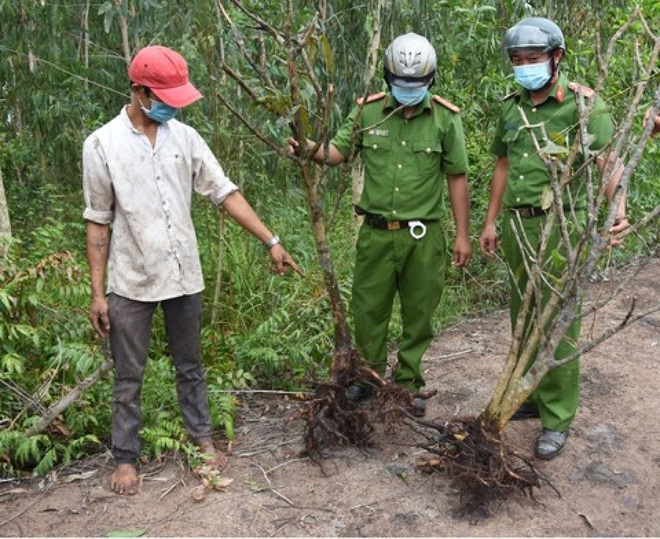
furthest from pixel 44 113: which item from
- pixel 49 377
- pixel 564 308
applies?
pixel 564 308

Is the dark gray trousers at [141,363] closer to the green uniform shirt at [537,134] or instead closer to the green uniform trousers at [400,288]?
the green uniform trousers at [400,288]

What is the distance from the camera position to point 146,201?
3.14 meters

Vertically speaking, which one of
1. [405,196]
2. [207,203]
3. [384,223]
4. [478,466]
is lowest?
[478,466]

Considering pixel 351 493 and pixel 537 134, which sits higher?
pixel 537 134

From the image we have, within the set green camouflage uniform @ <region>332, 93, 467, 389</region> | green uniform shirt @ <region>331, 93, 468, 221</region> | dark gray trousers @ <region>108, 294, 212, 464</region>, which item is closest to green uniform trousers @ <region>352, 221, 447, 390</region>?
green camouflage uniform @ <region>332, 93, 467, 389</region>

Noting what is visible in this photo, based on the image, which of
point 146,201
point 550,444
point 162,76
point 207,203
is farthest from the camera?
point 207,203

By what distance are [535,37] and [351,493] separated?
2149mm

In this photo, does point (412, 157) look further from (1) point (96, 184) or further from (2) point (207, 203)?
(2) point (207, 203)

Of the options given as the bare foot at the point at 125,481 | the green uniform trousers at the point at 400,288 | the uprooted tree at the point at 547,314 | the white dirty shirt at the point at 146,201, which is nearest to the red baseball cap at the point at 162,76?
the white dirty shirt at the point at 146,201

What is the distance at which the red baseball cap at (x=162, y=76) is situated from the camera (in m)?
3.00

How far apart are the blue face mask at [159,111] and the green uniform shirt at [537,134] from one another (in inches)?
60.7

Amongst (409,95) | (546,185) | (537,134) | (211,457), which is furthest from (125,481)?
(537,134)

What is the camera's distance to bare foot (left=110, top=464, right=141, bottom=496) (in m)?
3.35

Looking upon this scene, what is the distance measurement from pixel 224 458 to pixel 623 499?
5.79ft
